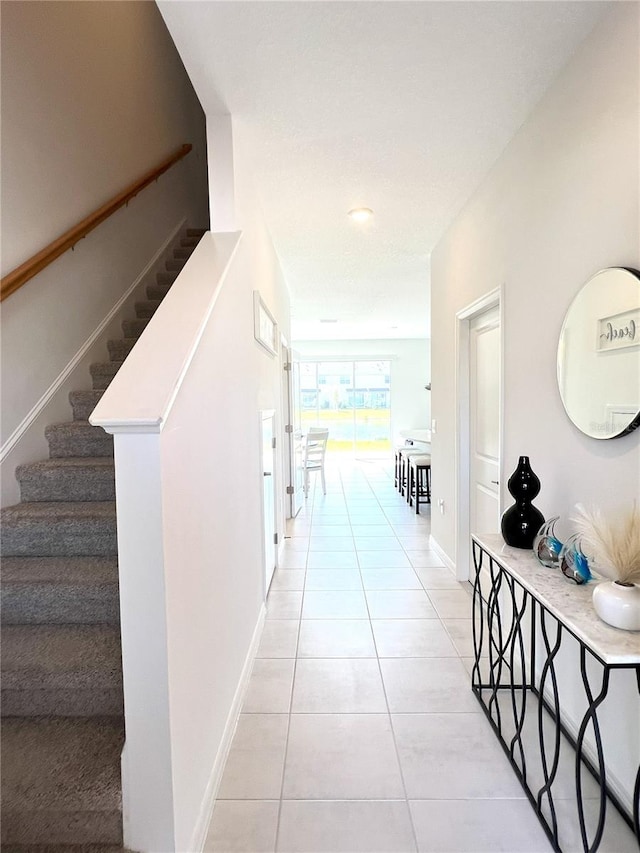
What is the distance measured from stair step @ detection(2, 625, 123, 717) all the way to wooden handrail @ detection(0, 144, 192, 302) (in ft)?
4.63

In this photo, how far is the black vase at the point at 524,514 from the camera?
1.72 metres

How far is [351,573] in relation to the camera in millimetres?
3357

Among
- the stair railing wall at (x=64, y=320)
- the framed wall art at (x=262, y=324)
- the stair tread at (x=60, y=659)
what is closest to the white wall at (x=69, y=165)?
the stair railing wall at (x=64, y=320)

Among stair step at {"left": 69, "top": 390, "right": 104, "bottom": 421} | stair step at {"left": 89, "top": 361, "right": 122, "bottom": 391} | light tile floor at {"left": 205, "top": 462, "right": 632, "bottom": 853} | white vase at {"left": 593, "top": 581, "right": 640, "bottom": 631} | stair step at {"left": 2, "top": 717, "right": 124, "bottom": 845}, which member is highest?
stair step at {"left": 89, "top": 361, "right": 122, "bottom": 391}

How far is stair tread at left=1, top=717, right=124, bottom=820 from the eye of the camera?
1.16 metres

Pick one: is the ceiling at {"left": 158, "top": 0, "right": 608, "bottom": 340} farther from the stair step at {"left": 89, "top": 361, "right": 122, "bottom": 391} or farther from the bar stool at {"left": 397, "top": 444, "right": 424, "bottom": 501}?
the bar stool at {"left": 397, "top": 444, "right": 424, "bottom": 501}

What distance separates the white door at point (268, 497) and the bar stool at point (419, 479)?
2.43 meters

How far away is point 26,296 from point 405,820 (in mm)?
2669

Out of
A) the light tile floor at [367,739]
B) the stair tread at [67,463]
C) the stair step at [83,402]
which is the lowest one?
the light tile floor at [367,739]

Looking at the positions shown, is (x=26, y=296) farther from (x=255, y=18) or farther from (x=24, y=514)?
(x=255, y=18)

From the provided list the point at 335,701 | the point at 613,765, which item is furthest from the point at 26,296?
the point at 613,765

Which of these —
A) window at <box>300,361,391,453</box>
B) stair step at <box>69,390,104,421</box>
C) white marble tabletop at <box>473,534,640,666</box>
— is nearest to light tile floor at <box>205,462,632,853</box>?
white marble tabletop at <box>473,534,640,666</box>

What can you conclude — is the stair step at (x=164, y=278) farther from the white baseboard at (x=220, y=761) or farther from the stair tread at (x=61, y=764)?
the stair tread at (x=61, y=764)

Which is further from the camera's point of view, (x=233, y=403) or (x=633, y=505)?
(x=233, y=403)
